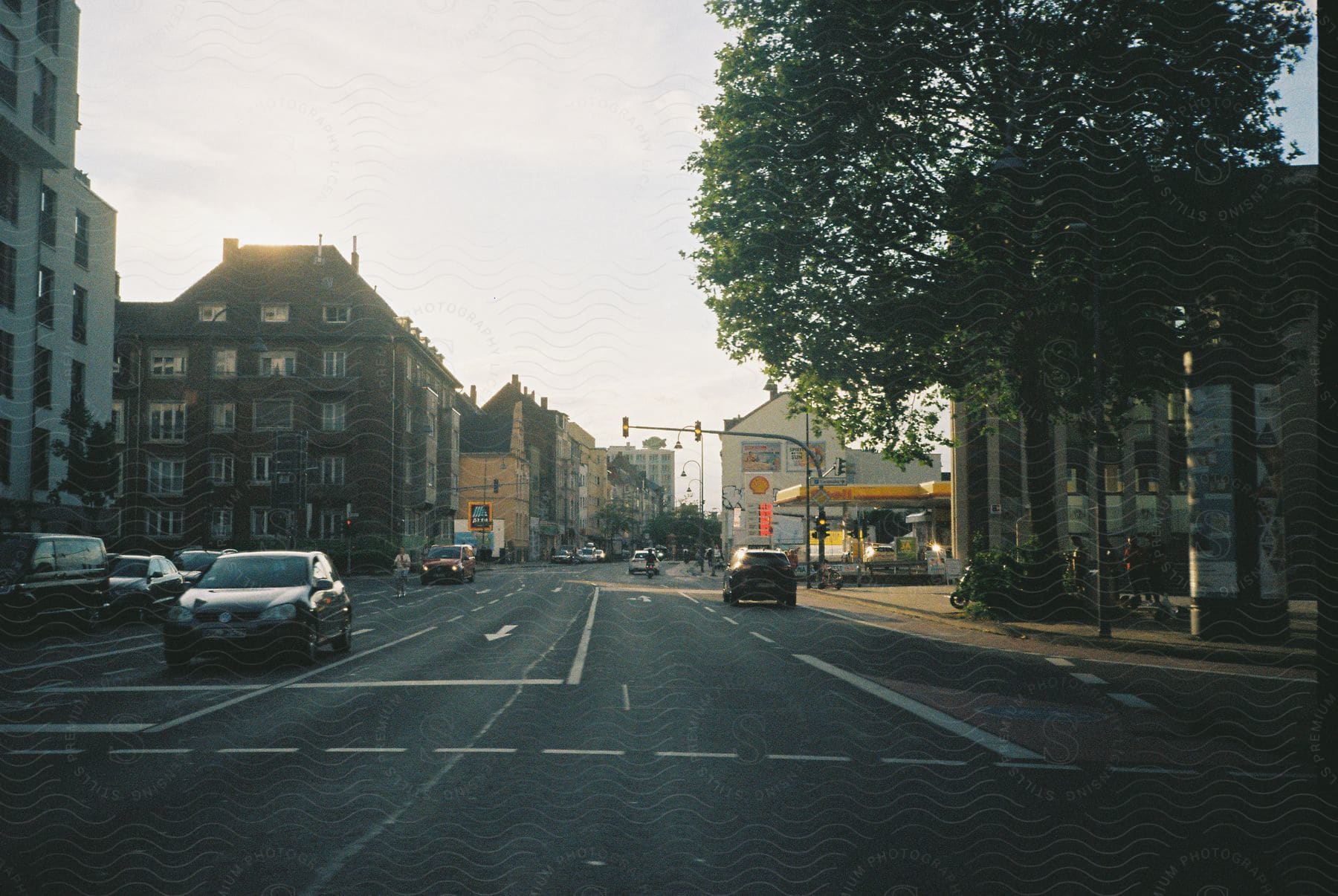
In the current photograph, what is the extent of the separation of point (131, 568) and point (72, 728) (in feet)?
55.4

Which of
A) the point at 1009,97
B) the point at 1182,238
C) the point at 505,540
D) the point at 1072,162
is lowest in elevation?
the point at 505,540

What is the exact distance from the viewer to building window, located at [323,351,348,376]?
63.8m

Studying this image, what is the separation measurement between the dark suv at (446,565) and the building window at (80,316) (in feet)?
55.2

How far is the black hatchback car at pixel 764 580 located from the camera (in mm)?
30594

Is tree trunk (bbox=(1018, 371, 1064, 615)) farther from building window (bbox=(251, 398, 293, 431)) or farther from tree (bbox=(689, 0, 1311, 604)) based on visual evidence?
building window (bbox=(251, 398, 293, 431))

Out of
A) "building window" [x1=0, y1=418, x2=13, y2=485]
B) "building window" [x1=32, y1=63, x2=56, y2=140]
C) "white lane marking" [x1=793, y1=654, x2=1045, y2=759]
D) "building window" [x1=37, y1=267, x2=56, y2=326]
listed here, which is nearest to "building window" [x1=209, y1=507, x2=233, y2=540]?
"building window" [x1=37, y1=267, x2=56, y2=326]

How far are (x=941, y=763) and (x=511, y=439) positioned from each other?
108861mm

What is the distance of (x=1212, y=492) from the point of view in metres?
17.4

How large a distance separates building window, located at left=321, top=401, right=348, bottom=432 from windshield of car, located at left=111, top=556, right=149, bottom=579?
126 feet

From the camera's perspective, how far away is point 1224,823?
5.93 meters

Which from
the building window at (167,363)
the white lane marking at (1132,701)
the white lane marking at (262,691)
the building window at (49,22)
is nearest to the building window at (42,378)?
the building window at (49,22)

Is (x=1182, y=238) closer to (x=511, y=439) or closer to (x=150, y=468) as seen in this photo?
(x=150, y=468)

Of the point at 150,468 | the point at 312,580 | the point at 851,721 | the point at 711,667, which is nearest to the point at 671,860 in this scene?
the point at 851,721

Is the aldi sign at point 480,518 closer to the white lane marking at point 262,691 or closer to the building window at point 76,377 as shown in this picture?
the building window at point 76,377
